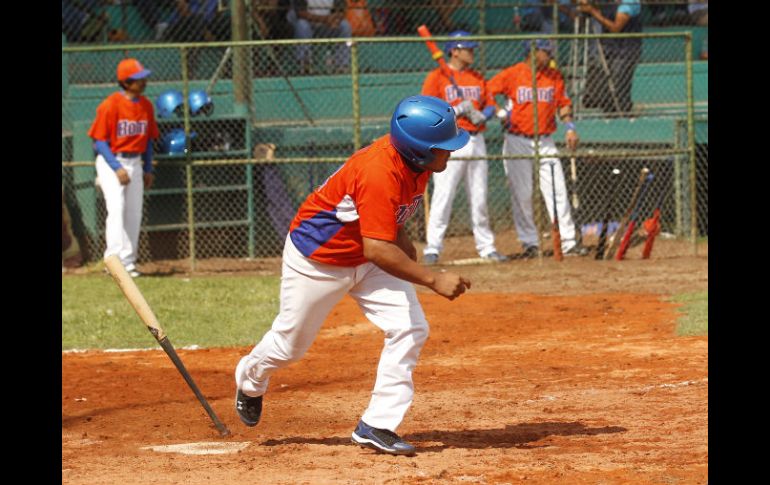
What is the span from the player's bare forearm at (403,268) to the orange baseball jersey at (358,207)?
5 cm

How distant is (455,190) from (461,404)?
22.5 feet

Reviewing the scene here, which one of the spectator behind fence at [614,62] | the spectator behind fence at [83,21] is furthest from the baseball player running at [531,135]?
the spectator behind fence at [83,21]

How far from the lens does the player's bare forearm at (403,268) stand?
6.37 meters

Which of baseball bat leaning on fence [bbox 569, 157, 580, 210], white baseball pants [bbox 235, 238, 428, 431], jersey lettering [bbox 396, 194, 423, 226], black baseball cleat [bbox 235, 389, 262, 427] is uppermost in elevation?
baseball bat leaning on fence [bbox 569, 157, 580, 210]

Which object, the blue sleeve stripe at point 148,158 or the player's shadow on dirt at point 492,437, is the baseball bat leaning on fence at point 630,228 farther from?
the player's shadow on dirt at point 492,437

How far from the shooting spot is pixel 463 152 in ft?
49.1

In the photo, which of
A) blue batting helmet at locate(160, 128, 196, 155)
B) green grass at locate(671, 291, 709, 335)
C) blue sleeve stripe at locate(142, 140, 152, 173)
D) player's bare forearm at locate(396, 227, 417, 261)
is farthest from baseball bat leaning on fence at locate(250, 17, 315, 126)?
player's bare forearm at locate(396, 227, 417, 261)

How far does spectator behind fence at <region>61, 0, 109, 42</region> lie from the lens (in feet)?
58.3

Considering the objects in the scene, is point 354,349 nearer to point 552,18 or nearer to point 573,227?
point 573,227

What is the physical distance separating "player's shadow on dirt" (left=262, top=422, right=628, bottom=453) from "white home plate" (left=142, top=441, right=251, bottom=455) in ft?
0.60

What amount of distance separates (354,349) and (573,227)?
550cm

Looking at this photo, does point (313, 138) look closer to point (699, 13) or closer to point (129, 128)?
point (129, 128)

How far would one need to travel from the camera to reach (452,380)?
9.23 metres

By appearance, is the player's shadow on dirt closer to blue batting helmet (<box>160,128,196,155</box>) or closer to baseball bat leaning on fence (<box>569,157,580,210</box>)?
baseball bat leaning on fence (<box>569,157,580,210</box>)
